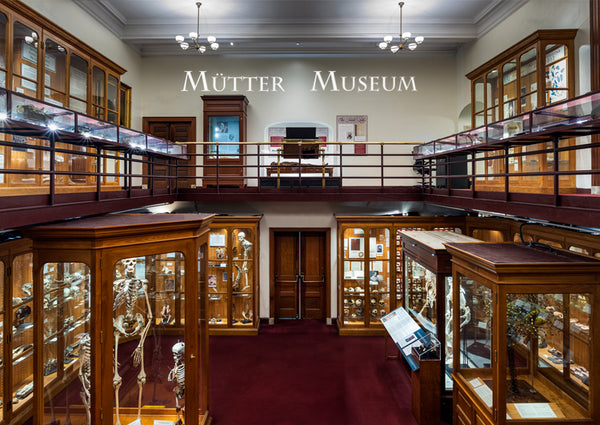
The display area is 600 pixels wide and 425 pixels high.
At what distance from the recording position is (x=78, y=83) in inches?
217

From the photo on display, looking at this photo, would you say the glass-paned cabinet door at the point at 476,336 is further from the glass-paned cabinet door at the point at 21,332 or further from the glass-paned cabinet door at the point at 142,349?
the glass-paned cabinet door at the point at 21,332

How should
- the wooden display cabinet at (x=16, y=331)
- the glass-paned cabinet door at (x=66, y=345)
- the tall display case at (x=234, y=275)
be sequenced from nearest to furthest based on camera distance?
1. the glass-paned cabinet door at (x=66, y=345)
2. the wooden display cabinet at (x=16, y=331)
3. the tall display case at (x=234, y=275)

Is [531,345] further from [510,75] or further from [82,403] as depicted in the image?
[510,75]

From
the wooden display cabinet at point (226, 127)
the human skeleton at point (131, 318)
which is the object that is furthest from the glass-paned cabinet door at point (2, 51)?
the wooden display cabinet at point (226, 127)

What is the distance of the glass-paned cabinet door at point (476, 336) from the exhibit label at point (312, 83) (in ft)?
21.1

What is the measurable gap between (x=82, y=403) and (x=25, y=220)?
163 centimetres

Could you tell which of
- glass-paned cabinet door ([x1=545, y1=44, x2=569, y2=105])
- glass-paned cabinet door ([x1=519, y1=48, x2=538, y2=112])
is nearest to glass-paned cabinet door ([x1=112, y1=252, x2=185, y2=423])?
glass-paned cabinet door ([x1=519, y1=48, x2=538, y2=112])

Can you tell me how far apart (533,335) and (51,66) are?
7023 millimetres

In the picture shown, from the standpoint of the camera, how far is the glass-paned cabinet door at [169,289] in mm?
3227

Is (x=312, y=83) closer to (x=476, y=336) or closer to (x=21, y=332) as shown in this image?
(x=476, y=336)

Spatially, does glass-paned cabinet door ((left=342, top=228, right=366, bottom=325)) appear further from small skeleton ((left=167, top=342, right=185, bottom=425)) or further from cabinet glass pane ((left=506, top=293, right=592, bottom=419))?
small skeleton ((left=167, top=342, right=185, bottom=425))

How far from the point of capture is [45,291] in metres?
2.79

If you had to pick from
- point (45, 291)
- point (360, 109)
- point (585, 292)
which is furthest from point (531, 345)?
point (360, 109)

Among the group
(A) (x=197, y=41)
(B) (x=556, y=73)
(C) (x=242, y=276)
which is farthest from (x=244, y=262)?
(B) (x=556, y=73)
